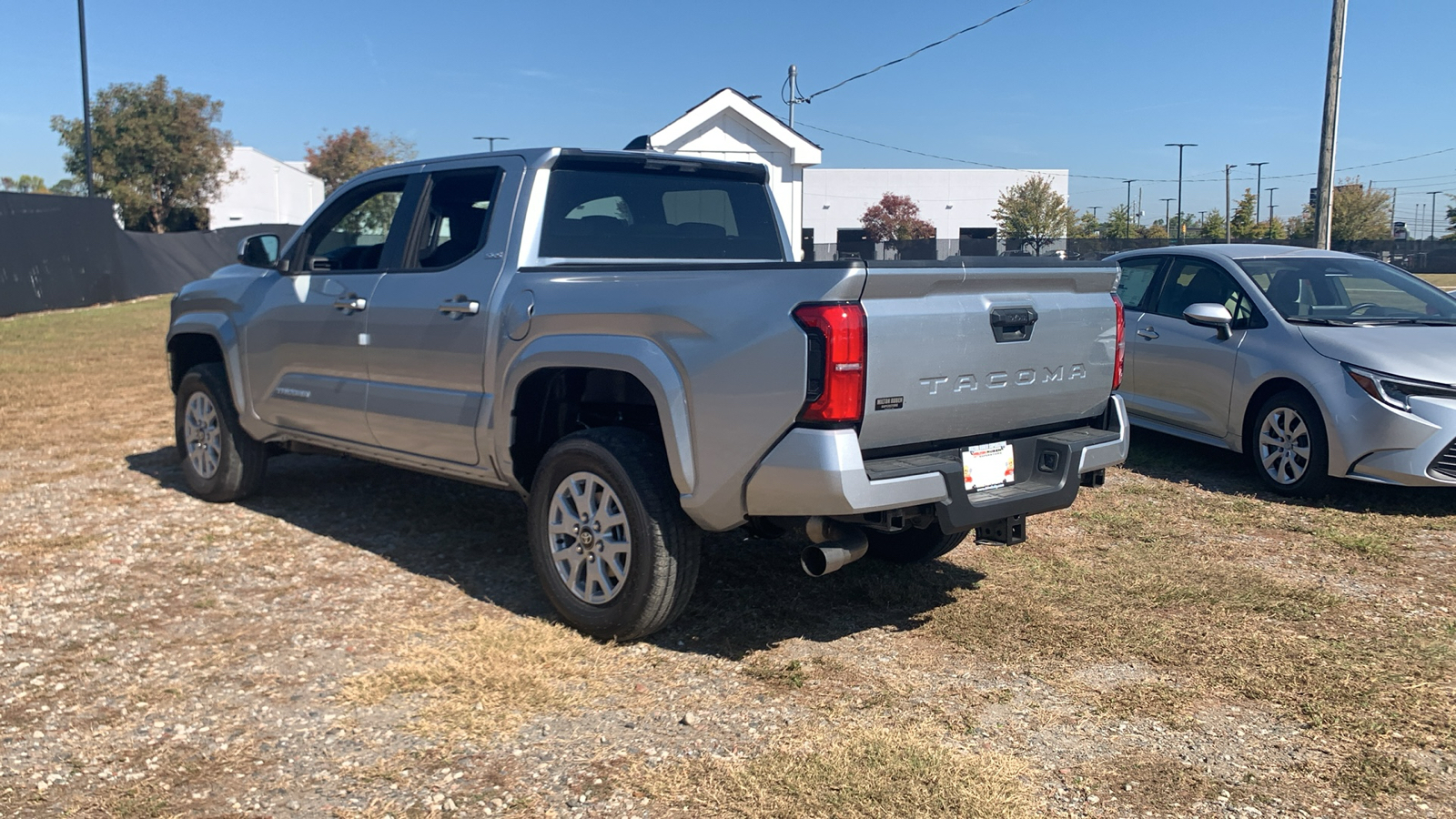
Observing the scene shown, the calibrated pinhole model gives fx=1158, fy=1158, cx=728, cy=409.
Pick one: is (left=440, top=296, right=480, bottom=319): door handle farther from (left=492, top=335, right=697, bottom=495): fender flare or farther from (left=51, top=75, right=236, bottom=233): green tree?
(left=51, top=75, right=236, bottom=233): green tree

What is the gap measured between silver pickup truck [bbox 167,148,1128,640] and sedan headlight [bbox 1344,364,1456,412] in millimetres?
2624

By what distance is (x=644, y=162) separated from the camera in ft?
17.8

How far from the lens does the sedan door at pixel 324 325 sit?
18.9 feet

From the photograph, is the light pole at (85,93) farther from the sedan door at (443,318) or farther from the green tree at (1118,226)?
the green tree at (1118,226)

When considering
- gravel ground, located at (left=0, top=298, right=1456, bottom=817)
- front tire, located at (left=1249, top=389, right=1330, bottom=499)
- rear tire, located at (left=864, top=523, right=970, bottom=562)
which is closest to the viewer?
gravel ground, located at (left=0, top=298, right=1456, bottom=817)

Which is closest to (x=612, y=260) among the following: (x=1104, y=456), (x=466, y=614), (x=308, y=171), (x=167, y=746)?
(x=466, y=614)

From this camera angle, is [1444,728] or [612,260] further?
[612,260]

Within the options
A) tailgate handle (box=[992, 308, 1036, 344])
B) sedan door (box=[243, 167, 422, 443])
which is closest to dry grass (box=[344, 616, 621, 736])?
sedan door (box=[243, 167, 422, 443])

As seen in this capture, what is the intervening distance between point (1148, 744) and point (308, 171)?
3100 inches

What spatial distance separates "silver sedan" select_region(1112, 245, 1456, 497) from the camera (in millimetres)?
6480

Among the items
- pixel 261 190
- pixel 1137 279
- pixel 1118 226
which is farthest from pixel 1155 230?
pixel 1137 279

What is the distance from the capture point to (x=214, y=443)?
698 centimetres

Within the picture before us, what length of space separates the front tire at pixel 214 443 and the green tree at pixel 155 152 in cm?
5487

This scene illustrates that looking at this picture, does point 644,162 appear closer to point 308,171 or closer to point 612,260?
point 612,260
